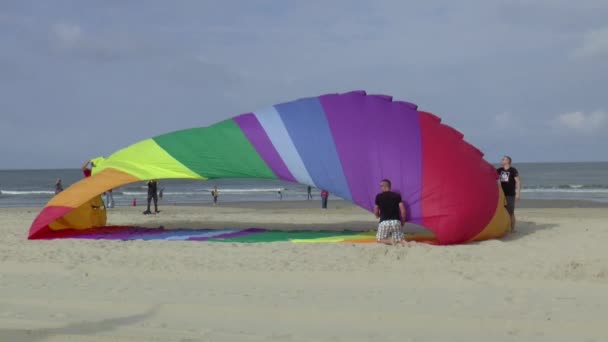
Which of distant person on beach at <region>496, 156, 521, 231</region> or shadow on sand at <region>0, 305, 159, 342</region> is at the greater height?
distant person on beach at <region>496, 156, 521, 231</region>

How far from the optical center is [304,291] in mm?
5535

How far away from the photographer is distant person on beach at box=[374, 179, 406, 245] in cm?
762

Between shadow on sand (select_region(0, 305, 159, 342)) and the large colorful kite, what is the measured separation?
12.0ft

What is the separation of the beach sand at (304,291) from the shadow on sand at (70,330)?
0.04 feet

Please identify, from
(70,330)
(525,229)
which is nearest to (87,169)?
(70,330)

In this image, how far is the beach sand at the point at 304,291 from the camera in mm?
4289

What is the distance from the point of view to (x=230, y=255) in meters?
7.39

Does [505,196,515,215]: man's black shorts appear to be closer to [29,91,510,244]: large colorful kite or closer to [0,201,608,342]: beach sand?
[0,201,608,342]: beach sand

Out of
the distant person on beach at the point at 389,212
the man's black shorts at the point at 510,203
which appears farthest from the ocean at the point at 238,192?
the distant person on beach at the point at 389,212

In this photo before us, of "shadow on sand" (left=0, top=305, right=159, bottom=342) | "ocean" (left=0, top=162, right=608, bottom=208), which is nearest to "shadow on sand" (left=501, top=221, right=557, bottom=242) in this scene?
"shadow on sand" (left=0, top=305, right=159, bottom=342)

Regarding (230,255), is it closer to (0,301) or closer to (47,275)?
(47,275)

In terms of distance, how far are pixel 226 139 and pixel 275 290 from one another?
3347 mm

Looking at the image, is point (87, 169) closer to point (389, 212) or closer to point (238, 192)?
point (389, 212)

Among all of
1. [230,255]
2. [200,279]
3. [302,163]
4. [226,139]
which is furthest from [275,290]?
[226,139]
